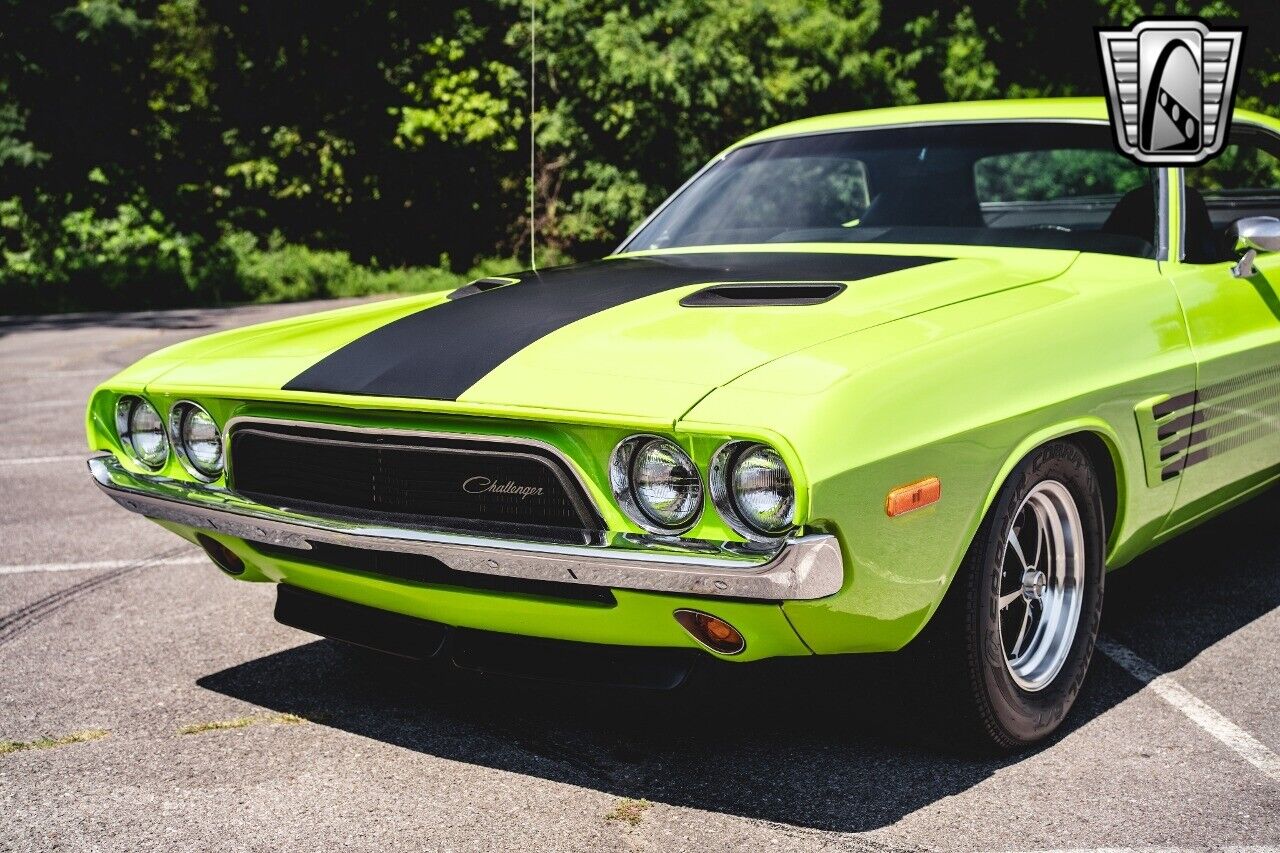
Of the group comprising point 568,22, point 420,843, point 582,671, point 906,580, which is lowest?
point 420,843

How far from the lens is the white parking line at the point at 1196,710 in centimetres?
318

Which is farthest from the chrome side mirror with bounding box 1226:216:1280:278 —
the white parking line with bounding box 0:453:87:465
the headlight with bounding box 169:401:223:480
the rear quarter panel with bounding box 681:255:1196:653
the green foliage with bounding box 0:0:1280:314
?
the green foliage with bounding box 0:0:1280:314

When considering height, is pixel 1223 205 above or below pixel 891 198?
below

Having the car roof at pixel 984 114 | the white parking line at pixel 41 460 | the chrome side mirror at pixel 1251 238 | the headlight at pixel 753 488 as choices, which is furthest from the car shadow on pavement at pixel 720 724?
the white parking line at pixel 41 460

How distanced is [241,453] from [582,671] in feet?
3.28

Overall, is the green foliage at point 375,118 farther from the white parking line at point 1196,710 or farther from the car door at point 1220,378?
the white parking line at point 1196,710

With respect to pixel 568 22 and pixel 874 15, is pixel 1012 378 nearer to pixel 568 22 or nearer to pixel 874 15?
pixel 568 22

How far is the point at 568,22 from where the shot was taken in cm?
2211

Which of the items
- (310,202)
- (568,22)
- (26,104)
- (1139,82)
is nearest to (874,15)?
(568,22)

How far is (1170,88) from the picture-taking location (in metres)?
4.77

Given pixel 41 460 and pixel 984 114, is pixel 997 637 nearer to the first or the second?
pixel 984 114

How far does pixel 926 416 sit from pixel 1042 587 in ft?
2.78

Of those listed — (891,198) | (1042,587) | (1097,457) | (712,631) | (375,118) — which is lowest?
(1042,587)

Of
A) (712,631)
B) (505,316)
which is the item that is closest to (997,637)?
(712,631)
